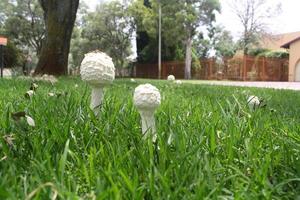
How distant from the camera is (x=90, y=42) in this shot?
56.0 meters

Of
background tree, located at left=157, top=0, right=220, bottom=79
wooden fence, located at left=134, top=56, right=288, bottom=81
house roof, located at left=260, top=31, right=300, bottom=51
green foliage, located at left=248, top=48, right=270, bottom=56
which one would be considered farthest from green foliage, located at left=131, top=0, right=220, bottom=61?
house roof, located at left=260, top=31, right=300, bottom=51

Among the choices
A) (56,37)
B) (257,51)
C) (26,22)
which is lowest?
(56,37)

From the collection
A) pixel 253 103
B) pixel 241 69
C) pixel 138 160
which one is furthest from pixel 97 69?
pixel 241 69

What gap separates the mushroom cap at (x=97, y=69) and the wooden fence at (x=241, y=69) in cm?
3852

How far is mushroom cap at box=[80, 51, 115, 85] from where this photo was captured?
77.4 inches

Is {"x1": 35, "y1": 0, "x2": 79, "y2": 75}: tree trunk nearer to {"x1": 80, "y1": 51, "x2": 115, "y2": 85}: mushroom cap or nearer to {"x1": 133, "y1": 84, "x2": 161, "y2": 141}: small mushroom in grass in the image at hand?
{"x1": 80, "y1": 51, "x2": 115, "y2": 85}: mushroom cap

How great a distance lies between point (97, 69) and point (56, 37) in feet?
34.0

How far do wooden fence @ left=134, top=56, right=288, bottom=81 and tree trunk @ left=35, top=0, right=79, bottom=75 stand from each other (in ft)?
96.7

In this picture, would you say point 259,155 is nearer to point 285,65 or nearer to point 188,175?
point 188,175

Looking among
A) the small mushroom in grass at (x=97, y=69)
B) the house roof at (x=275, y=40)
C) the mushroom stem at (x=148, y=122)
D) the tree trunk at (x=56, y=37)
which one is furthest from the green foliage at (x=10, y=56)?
the mushroom stem at (x=148, y=122)

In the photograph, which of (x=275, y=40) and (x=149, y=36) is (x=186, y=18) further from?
(x=275, y=40)

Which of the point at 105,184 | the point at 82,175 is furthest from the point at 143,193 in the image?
the point at 82,175

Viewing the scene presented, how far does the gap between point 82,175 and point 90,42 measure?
183 ft

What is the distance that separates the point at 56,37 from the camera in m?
11.9
